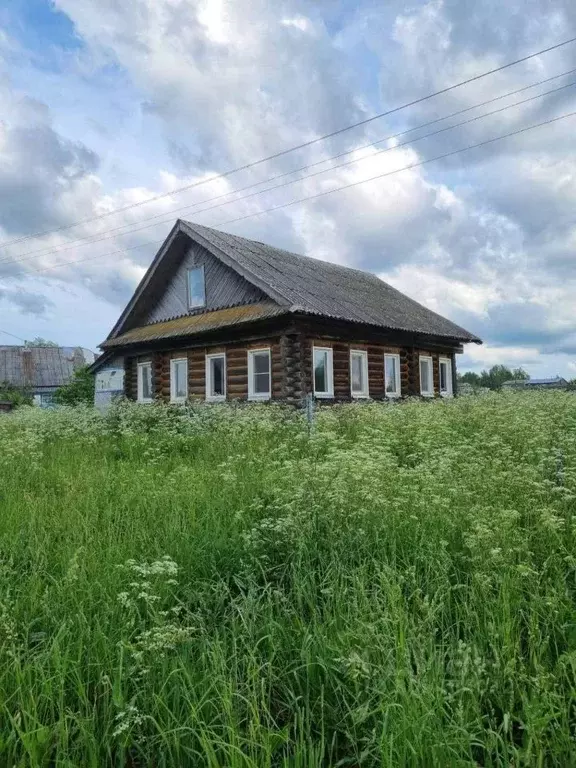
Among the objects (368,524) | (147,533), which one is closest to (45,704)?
(147,533)

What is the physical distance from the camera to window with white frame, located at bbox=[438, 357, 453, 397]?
22.2m

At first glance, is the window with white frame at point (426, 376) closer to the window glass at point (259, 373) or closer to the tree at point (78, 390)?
the window glass at point (259, 373)

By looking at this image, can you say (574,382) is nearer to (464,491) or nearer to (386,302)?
(386,302)

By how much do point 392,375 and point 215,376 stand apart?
20.0 ft

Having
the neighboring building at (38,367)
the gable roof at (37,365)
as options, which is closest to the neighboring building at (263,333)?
the neighboring building at (38,367)

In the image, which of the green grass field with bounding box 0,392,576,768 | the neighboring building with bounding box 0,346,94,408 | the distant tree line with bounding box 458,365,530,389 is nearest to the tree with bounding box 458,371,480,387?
the distant tree line with bounding box 458,365,530,389

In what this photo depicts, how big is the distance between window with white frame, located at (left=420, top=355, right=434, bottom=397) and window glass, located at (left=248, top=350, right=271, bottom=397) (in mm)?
7409

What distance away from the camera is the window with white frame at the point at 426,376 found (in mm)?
21109

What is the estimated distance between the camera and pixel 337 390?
16.5 meters

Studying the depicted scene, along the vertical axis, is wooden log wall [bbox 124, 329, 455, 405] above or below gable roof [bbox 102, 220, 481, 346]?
below

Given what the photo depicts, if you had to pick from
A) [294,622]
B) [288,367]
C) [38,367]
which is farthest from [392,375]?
[38,367]

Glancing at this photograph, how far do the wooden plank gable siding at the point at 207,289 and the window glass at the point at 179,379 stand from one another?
1.75 metres

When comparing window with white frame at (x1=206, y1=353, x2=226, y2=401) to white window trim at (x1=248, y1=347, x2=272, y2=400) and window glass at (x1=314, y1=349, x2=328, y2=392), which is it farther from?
window glass at (x1=314, y1=349, x2=328, y2=392)

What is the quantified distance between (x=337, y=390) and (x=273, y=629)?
13997 mm
